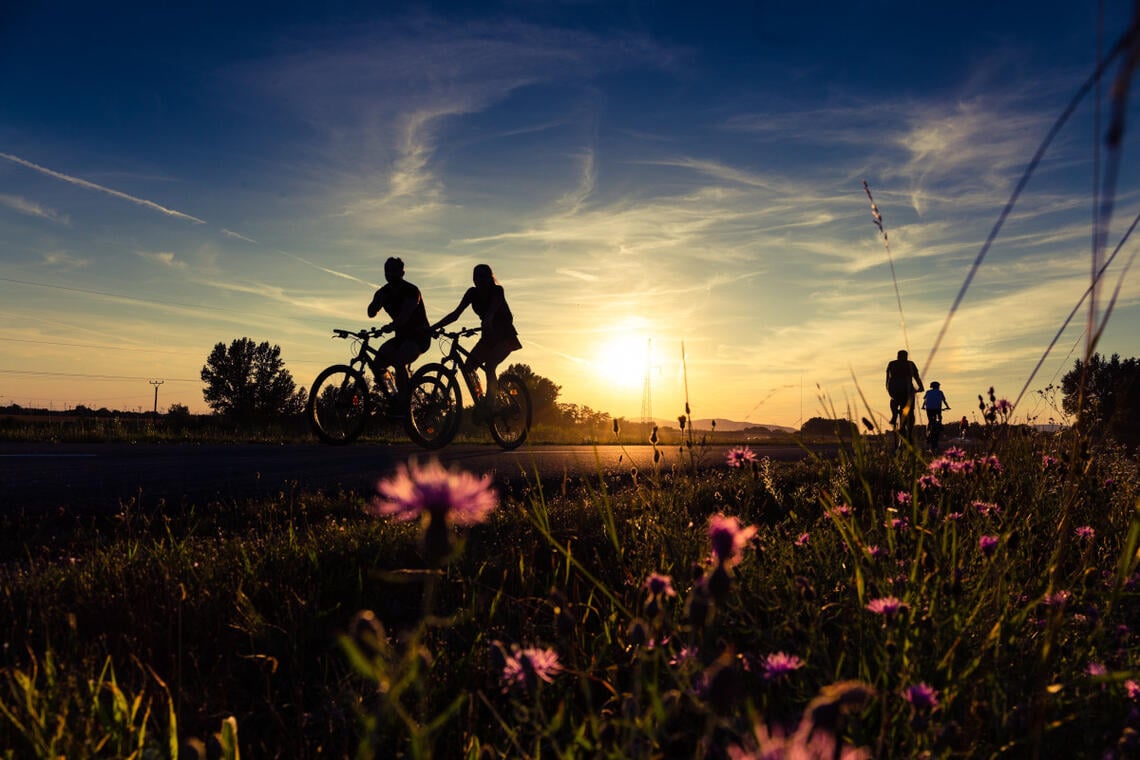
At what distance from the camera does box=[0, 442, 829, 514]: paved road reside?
5223mm

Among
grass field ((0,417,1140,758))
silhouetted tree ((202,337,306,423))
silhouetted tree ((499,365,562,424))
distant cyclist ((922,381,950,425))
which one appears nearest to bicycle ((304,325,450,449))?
grass field ((0,417,1140,758))

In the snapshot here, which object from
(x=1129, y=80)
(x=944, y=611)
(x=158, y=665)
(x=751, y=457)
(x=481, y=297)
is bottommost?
(x=158, y=665)

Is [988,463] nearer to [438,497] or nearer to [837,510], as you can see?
[837,510]

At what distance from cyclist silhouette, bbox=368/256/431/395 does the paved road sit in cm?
117

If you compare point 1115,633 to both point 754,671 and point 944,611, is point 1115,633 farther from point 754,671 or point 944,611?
point 754,671

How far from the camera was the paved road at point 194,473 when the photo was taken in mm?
5223

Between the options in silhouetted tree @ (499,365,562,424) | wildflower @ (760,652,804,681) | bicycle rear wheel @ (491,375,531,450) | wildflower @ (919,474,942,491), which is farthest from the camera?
silhouetted tree @ (499,365,562,424)

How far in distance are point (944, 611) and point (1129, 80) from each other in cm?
166

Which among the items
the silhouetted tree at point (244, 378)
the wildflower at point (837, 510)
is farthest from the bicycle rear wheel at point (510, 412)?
the silhouetted tree at point (244, 378)

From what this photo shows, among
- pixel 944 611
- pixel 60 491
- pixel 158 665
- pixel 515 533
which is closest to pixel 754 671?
pixel 944 611

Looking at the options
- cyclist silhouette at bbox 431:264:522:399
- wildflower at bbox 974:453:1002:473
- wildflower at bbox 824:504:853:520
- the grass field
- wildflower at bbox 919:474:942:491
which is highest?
cyclist silhouette at bbox 431:264:522:399

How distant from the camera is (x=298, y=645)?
2428 mm

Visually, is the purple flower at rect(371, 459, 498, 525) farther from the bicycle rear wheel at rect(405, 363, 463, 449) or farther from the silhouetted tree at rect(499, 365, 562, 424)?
the silhouetted tree at rect(499, 365, 562, 424)

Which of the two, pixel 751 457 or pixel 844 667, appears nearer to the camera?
pixel 844 667
